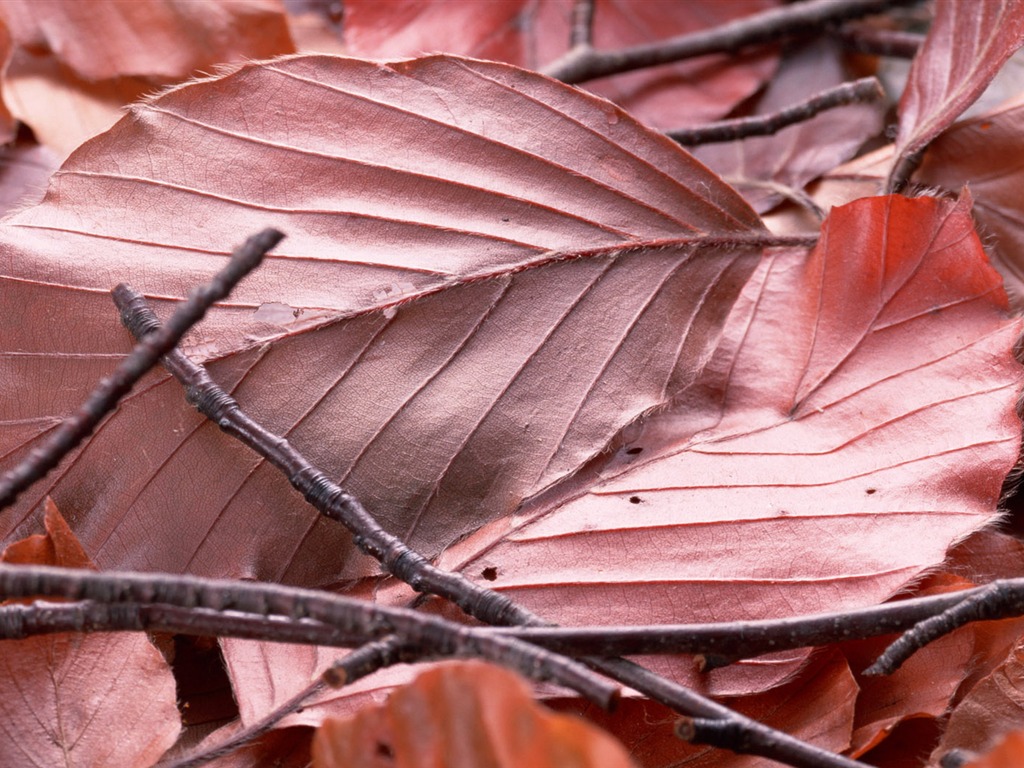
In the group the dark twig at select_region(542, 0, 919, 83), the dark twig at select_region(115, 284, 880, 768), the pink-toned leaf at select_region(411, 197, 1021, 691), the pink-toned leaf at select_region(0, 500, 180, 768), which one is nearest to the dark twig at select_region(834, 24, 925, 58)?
the dark twig at select_region(542, 0, 919, 83)

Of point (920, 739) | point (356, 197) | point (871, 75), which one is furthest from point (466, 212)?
point (871, 75)

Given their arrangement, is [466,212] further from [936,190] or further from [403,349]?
[936,190]

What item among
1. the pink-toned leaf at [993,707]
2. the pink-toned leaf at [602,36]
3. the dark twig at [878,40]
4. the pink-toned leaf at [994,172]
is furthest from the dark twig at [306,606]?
the dark twig at [878,40]

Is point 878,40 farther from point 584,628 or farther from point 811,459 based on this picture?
point 584,628

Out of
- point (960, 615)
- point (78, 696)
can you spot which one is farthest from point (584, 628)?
point (78, 696)

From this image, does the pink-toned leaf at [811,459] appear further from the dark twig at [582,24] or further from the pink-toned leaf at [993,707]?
the dark twig at [582,24]

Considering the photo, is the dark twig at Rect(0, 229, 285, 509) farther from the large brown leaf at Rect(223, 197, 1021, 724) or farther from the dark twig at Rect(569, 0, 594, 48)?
the dark twig at Rect(569, 0, 594, 48)

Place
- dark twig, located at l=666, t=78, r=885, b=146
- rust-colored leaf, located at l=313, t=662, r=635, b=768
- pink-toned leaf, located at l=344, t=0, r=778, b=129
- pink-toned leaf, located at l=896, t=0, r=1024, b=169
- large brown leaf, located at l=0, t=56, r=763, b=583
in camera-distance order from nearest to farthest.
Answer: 1. rust-colored leaf, located at l=313, t=662, r=635, b=768
2. large brown leaf, located at l=0, t=56, r=763, b=583
3. pink-toned leaf, located at l=896, t=0, r=1024, b=169
4. dark twig, located at l=666, t=78, r=885, b=146
5. pink-toned leaf, located at l=344, t=0, r=778, b=129
